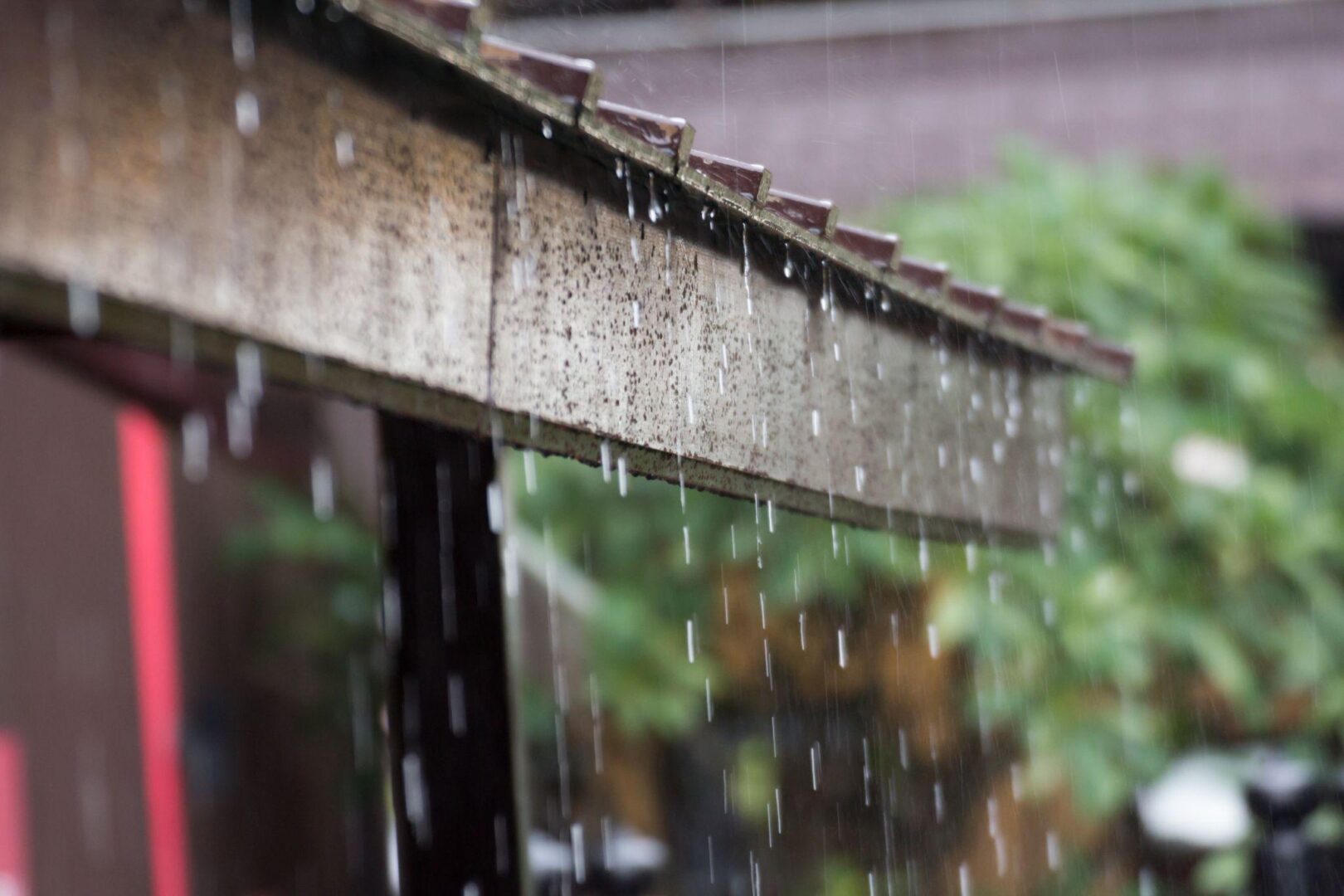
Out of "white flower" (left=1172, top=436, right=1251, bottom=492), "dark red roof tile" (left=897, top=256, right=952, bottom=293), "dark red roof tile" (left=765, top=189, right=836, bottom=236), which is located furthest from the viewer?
"white flower" (left=1172, top=436, right=1251, bottom=492)

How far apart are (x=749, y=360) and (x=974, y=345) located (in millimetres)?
1281

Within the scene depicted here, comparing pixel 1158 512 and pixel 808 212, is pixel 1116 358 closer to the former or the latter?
pixel 808 212

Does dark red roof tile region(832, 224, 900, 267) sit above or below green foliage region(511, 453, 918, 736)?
above

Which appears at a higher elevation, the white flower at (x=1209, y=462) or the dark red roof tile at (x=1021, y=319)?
the dark red roof tile at (x=1021, y=319)

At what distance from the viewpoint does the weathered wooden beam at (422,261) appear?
47.8 inches

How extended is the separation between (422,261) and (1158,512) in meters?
5.06

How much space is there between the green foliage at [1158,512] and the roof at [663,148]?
9.07 feet

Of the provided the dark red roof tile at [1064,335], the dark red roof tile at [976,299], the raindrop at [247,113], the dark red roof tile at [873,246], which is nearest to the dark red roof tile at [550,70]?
the raindrop at [247,113]

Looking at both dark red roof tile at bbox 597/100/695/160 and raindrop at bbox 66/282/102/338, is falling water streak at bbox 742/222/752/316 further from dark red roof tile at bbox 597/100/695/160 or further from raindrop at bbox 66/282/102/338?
raindrop at bbox 66/282/102/338

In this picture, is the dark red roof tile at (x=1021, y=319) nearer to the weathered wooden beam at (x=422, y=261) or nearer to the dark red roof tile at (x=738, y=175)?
the weathered wooden beam at (x=422, y=261)

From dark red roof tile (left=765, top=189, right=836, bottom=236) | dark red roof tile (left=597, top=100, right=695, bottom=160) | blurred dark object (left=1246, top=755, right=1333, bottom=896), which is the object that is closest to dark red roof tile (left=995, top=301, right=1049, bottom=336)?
dark red roof tile (left=765, top=189, right=836, bottom=236)

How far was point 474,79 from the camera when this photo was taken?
5.18 ft

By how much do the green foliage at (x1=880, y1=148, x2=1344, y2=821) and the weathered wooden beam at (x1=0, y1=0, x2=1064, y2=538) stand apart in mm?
3104

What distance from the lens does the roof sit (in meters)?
1.50
